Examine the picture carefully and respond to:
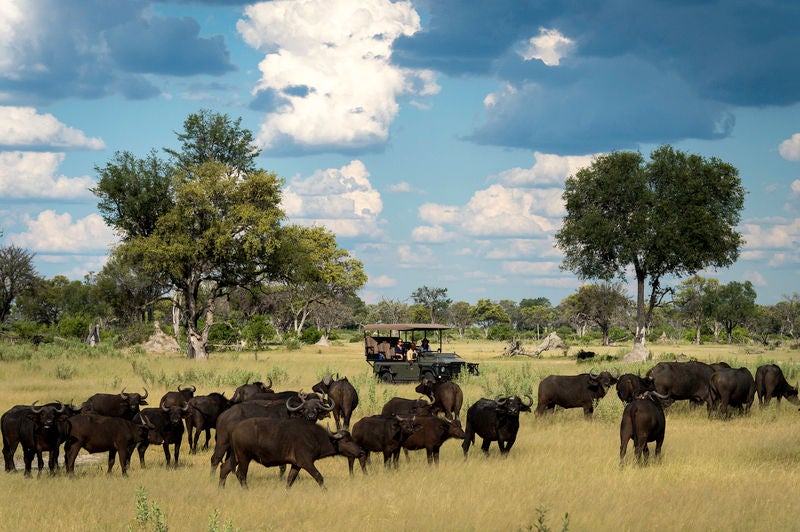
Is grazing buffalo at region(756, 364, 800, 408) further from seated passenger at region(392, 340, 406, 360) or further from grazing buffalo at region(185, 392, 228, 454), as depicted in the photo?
grazing buffalo at region(185, 392, 228, 454)

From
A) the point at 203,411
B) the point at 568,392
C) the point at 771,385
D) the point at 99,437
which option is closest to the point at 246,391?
the point at 203,411

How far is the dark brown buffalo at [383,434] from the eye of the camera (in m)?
14.3

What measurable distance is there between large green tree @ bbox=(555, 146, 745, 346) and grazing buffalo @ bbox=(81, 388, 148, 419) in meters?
44.0

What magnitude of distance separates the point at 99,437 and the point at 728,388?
15.9 m

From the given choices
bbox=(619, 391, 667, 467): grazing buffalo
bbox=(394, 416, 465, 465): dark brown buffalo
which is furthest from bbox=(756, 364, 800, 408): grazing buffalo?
bbox=(394, 416, 465, 465): dark brown buffalo

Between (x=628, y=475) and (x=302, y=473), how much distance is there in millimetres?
5708

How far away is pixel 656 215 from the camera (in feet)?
188

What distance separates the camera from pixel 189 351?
172ft

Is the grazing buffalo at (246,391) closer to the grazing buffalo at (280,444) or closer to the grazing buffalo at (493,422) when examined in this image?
the grazing buffalo at (280,444)

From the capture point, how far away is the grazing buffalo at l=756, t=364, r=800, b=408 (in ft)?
78.3

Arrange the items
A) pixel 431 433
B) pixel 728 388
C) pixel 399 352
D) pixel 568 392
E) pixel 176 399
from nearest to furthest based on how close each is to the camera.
Answer: pixel 431 433, pixel 176 399, pixel 568 392, pixel 728 388, pixel 399 352

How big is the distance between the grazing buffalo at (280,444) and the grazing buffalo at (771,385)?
1559 cm

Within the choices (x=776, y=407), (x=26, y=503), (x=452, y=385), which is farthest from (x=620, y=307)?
(x=26, y=503)

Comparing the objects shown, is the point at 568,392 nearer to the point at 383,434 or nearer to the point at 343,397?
the point at 343,397
